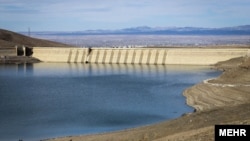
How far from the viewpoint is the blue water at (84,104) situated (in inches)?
1021

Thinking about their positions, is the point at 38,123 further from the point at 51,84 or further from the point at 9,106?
the point at 51,84

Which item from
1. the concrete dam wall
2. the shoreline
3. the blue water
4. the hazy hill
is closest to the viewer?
the shoreline

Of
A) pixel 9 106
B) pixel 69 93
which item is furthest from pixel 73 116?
pixel 69 93

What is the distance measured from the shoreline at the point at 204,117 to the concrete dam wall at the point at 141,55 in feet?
106

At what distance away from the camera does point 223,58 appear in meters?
72.9

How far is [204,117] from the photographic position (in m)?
21.1

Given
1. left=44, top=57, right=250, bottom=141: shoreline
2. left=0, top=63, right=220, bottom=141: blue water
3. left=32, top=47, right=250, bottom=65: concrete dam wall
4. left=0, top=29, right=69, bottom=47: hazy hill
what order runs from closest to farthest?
left=44, top=57, right=250, bottom=141: shoreline, left=0, top=63, right=220, bottom=141: blue water, left=32, top=47, right=250, bottom=65: concrete dam wall, left=0, top=29, right=69, bottom=47: hazy hill

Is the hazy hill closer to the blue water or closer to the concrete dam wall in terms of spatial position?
the concrete dam wall

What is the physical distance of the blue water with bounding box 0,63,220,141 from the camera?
85.0 ft

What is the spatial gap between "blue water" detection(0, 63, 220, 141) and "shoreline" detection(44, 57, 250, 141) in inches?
60.4

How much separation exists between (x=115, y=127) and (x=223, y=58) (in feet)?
162

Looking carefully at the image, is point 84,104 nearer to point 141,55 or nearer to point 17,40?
point 141,55

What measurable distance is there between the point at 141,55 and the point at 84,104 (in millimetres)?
47746

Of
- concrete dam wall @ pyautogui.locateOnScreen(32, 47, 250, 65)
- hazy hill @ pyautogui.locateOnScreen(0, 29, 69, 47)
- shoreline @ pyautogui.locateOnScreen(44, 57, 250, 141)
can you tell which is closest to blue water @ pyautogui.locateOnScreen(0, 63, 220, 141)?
shoreline @ pyautogui.locateOnScreen(44, 57, 250, 141)
